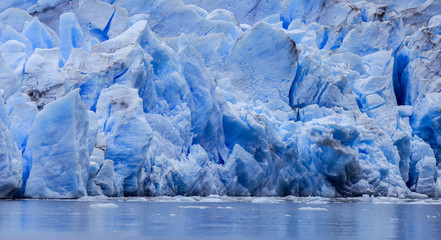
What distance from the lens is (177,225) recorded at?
552 cm

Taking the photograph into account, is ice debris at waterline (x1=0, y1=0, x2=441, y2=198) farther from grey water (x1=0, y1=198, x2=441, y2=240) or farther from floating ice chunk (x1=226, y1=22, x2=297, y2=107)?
grey water (x1=0, y1=198, x2=441, y2=240)

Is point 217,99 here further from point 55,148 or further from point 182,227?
point 182,227

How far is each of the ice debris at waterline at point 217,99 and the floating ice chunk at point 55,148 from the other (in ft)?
0.06

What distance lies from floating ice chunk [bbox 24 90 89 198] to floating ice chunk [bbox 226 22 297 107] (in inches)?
243

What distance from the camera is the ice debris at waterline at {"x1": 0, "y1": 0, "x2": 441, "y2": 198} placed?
10.1 meters

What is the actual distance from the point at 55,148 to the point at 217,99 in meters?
4.43

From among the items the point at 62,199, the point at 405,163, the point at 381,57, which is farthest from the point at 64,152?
the point at 381,57

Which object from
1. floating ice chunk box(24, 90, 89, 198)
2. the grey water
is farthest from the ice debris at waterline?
the grey water

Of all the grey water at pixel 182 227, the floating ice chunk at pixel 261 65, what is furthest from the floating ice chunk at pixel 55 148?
the floating ice chunk at pixel 261 65

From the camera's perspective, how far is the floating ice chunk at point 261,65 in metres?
15.1

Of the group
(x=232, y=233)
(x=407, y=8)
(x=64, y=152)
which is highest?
(x=407, y=8)

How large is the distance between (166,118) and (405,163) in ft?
23.4

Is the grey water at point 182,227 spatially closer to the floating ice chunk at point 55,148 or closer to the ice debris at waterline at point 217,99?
the floating ice chunk at point 55,148

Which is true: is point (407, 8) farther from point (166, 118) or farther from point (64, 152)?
point (64, 152)
